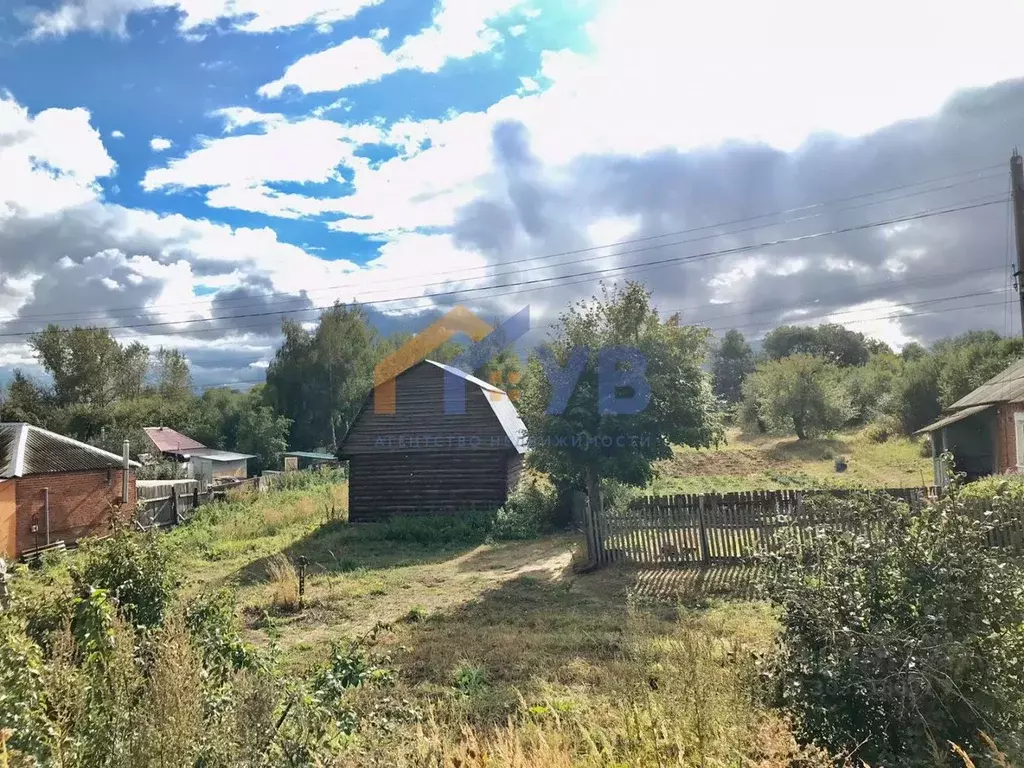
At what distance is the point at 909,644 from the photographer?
299cm

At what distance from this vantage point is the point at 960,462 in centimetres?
2092

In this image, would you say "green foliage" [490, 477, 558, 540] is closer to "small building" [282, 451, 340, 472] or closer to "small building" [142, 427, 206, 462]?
"small building" [282, 451, 340, 472]

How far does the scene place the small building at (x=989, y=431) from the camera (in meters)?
16.4

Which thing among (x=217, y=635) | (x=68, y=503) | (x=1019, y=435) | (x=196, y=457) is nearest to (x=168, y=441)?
(x=196, y=457)

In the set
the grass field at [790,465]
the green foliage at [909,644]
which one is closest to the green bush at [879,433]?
the grass field at [790,465]

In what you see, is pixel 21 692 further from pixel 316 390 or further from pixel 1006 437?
pixel 316 390

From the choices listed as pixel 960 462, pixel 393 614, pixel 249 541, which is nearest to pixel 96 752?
pixel 393 614

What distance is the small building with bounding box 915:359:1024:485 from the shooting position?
16406mm

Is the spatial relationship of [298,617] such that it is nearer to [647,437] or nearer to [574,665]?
[574,665]

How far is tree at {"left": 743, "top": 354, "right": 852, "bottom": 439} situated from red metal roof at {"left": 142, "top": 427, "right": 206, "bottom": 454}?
128 ft

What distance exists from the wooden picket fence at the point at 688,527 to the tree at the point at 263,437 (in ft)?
123

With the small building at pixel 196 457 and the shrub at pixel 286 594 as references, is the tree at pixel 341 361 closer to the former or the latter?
the small building at pixel 196 457

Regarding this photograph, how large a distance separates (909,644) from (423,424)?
17.8 m
